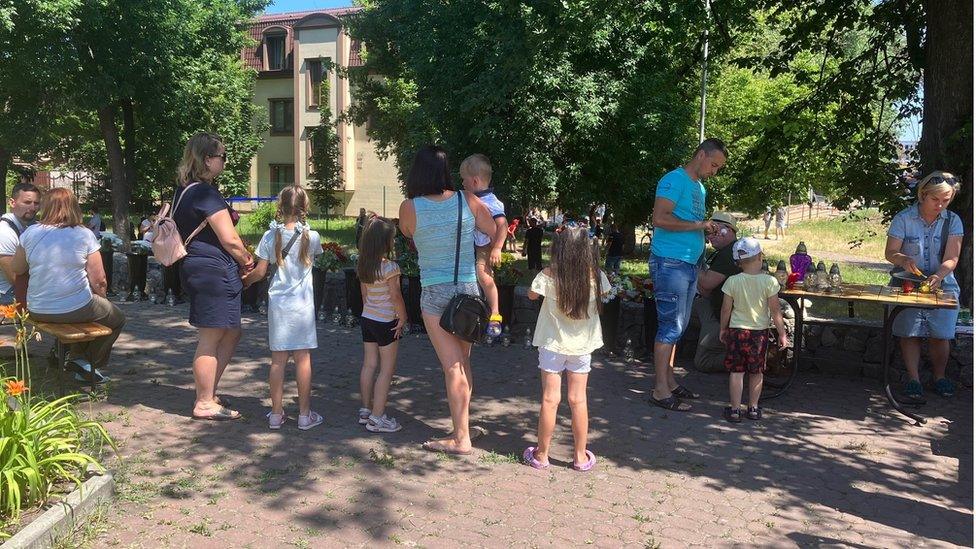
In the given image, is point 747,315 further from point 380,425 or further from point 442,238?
point 380,425

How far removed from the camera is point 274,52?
4472 cm

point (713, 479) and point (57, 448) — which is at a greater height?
point (57, 448)

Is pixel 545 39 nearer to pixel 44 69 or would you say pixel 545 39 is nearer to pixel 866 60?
pixel 866 60

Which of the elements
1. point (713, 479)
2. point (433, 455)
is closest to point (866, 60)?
point (713, 479)

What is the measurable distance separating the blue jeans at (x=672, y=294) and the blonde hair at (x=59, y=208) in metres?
4.32

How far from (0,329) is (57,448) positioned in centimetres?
537

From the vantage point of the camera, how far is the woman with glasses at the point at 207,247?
5352 millimetres

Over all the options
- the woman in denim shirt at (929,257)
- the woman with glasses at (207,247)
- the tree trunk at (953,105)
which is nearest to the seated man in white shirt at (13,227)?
the woman with glasses at (207,247)

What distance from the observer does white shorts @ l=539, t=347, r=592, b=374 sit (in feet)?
16.1

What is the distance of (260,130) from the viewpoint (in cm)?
3859

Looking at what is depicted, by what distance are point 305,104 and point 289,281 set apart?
1572 inches

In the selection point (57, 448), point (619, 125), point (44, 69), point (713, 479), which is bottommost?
point (713, 479)

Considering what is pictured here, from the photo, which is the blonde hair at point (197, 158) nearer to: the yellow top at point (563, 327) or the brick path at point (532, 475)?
the brick path at point (532, 475)

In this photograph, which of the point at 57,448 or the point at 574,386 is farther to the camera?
the point at 574,386
